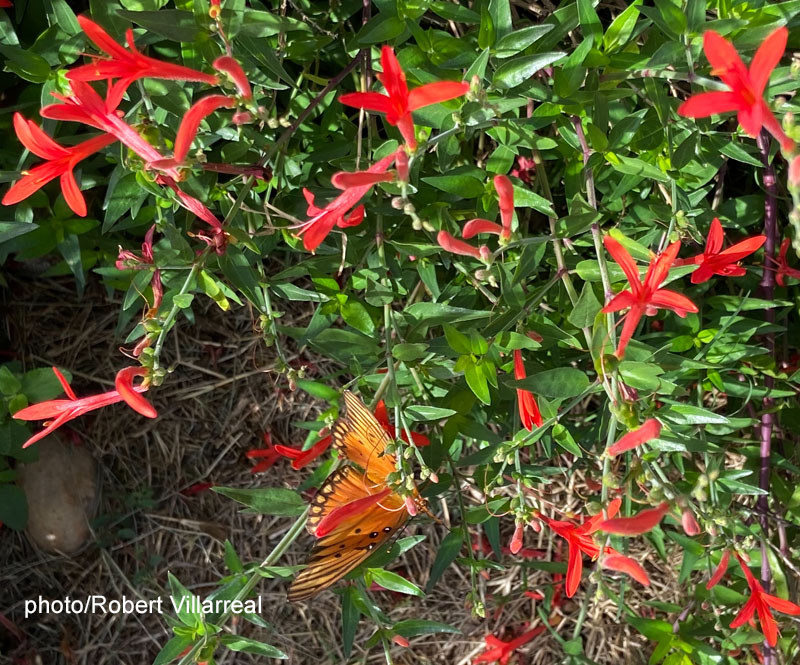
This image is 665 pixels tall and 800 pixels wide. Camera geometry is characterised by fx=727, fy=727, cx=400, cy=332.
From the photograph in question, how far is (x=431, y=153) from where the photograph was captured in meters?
1.76

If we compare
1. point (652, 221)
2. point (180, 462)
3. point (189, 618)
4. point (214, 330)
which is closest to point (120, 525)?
point (180, 462)

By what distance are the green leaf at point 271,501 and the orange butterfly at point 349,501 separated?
173 mm

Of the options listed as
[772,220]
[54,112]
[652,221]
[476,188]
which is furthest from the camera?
[772,220]

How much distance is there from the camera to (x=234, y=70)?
110cm

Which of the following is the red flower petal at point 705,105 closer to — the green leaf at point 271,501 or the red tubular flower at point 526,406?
the red tubular flower at point 526,406

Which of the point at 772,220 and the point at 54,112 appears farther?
the point at 772,220

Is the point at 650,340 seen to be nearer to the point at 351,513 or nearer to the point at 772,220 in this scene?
the point at 772,220

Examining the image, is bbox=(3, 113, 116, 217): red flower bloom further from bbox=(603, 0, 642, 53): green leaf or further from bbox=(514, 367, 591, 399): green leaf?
bbox=(603, 0, 642, 53): green leaf

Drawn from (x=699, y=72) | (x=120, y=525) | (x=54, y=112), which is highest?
Answer: (x=54, y=112)

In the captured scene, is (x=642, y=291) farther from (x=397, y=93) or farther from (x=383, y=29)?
(x=383, y=29)

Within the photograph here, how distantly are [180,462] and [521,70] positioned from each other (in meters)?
1.85

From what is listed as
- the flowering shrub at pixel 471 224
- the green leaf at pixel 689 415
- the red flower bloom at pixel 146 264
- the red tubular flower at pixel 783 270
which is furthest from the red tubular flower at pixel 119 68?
the red tubular flower at pixel 783 270

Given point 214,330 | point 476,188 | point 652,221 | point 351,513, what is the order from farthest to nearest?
point 214,330
point 652,221
point 476,188
point 351,513

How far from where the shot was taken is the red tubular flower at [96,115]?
3.57 ft
